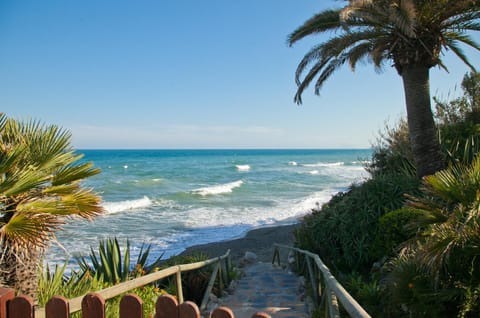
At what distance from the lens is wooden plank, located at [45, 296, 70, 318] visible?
190 cm

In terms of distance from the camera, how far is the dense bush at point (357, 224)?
7.12 meters

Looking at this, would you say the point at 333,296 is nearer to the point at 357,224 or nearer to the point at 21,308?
the point at 21,308

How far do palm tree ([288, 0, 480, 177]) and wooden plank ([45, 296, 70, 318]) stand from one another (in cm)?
753

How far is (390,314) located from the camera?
4520mm

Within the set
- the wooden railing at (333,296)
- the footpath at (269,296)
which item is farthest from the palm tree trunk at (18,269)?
the footpath at (269,296)

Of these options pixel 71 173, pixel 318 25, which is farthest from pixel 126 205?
pixel 71 173

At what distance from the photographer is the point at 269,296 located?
6711 millimetres

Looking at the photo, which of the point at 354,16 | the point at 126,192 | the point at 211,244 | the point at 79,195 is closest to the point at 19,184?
the point at 79,195

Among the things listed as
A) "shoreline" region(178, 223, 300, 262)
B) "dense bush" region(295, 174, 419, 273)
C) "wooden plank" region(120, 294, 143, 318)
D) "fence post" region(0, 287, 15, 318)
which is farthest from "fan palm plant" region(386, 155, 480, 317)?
"shoreline" region(178, 223, 300, 262)

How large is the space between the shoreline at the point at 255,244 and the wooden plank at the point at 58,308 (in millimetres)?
11158

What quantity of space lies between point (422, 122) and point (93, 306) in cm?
881

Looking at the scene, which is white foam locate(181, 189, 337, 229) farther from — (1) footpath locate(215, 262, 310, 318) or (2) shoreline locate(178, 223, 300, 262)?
(1) footpath locate(215, 262, 310, 318)

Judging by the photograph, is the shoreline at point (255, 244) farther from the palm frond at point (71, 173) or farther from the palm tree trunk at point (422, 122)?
the palm frond at point (71, 173)

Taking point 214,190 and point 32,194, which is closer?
point 32,194
